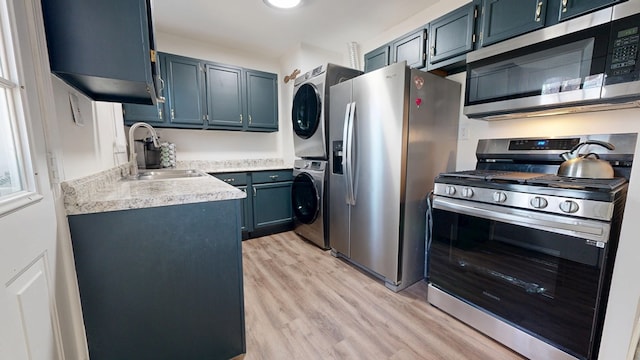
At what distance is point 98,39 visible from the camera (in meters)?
0.92

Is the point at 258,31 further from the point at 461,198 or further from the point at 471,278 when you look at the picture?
the point at 471,278

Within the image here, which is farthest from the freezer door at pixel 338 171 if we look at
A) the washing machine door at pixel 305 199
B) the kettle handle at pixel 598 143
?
the kettle handle at pixel 598 143

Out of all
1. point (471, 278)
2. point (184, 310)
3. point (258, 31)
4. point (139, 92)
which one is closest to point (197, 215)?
point (184, 310)

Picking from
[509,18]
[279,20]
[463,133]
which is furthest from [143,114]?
[509,18]

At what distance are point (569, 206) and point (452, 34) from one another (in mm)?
1505

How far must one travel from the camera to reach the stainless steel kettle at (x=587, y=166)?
4.31 feet

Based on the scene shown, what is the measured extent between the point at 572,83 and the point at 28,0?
7.81ft

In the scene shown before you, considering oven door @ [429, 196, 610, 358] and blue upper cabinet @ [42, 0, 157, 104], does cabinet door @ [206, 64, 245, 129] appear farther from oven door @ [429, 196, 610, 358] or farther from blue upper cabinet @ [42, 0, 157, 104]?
oven door @ [429, 196, 610, 358]

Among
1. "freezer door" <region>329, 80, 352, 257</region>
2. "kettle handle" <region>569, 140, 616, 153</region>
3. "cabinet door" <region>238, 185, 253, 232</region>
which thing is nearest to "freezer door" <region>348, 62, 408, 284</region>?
"freezer door" <region>329, 80, 352, 257</region>

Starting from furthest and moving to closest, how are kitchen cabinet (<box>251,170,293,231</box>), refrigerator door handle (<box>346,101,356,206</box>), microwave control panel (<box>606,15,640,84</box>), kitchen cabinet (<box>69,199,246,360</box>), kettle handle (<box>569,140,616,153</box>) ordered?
kitchen cabinet (<box>251,170,293,231</box>) → refrigerator door handle (<box>346,101,356,206</box>) → kettle handle (<box>569,140,616,153</box>) → microwave control panel (<box>606,15,640,84</box>) → kitchen cabinet (<box>69,199,246,360</box>)

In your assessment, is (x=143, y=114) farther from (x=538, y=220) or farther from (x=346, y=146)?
(x=538, y=220)

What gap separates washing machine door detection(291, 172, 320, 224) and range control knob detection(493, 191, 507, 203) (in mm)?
1588

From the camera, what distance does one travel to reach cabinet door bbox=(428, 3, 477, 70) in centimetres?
180

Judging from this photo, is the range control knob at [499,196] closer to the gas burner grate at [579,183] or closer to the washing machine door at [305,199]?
the gas burner grate at [579,183]
